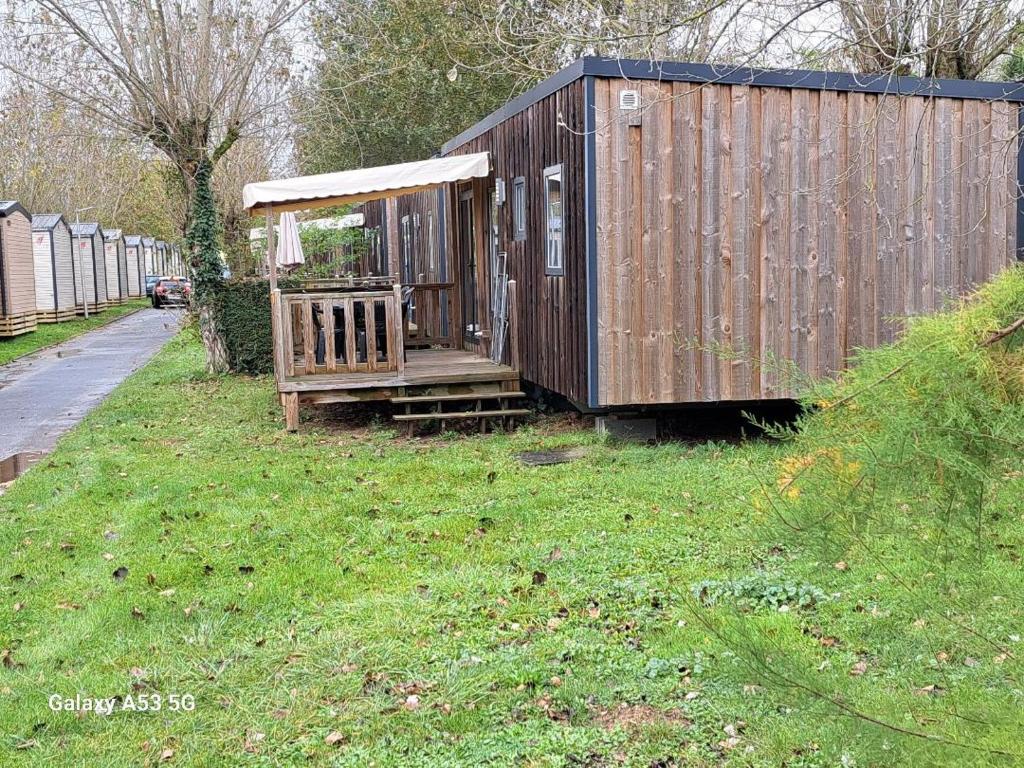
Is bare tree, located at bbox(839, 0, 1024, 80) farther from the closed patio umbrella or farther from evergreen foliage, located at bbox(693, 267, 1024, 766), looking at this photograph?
the closed patio umbrella

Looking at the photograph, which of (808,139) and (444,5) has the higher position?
(444,5)

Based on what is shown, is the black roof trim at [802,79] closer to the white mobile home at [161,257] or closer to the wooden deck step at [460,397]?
the wooden deck step at [460,397]

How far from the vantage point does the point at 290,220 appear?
1816 centimetres

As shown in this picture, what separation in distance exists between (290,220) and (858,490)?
662 inches

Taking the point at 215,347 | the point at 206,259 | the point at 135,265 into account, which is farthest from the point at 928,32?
the point at 135,265

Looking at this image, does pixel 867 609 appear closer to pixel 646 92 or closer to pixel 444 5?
pixel 646 92

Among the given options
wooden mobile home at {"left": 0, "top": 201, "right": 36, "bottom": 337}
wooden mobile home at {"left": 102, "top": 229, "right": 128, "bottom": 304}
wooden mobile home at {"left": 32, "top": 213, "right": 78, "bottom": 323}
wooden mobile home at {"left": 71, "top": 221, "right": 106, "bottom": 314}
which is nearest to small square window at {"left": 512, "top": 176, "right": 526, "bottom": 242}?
wooden mobile home at {"left": 0, "top": 201, "right": 36, "bottom": 337}

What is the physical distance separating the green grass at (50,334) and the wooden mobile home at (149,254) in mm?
15384

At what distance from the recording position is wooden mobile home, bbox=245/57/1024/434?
8.58 metres

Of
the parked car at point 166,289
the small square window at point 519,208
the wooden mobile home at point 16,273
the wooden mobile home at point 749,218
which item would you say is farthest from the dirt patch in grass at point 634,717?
the parked car at point 166,289

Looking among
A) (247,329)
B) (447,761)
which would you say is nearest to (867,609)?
(447,761)

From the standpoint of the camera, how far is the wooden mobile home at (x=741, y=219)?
28.1ft

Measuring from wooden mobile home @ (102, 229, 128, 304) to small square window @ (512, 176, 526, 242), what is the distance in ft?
104

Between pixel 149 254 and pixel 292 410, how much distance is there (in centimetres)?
4969
